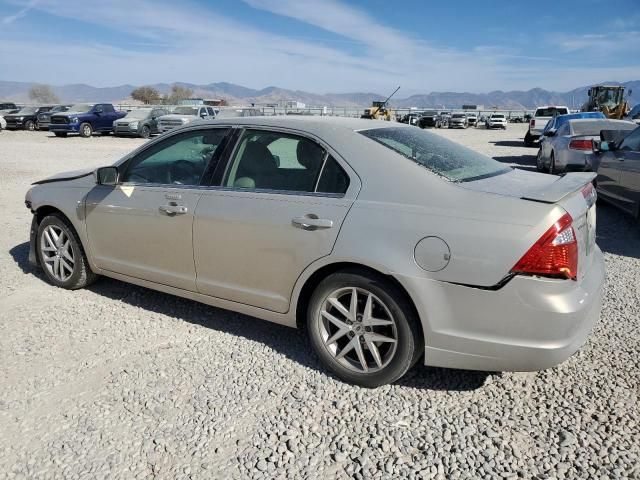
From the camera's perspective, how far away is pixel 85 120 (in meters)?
27.0

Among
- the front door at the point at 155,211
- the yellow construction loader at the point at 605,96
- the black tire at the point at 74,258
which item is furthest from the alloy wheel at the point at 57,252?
the yellow construction loader at the point at 605,96

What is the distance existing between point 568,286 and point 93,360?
2.98 metres

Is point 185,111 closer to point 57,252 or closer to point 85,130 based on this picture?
point 85,130

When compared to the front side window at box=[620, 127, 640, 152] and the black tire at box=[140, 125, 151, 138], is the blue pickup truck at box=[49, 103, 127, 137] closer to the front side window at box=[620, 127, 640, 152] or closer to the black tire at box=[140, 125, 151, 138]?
the black tire at box=[140, 125, 151, 138]

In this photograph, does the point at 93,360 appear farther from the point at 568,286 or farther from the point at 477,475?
the point at 568,286

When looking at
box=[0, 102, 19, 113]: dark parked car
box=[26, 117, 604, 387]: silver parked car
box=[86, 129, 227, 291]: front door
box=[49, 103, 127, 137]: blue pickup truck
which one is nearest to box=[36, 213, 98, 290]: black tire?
box=[86, 129, 227, 291]: front door

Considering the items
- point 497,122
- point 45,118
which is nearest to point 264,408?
point 45,118

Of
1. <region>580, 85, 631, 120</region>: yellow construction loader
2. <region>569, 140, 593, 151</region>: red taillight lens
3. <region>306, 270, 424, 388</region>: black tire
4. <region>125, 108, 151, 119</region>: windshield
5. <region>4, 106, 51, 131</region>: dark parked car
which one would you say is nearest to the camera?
<region>306, 270, 424, 388</region>: black tire

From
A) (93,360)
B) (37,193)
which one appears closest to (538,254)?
(93,360)

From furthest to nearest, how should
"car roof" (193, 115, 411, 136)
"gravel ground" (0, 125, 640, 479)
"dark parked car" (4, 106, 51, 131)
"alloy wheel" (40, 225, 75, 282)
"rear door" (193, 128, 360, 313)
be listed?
"dark parked car" (4, 106, 51, 131)
"alloy wheel" (40, 225, 75, 282)
"car roof" (193, 115, 411, 136)
"rear door" (193, 128, 360, 313)
"gravel ground" (0, 125, 640, 479)

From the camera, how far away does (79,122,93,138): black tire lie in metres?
26.8

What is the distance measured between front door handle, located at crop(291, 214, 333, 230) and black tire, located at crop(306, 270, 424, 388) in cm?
30

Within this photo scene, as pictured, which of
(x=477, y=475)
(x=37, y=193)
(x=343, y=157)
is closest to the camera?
(x=477, y=475)

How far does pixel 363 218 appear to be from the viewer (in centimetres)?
293
